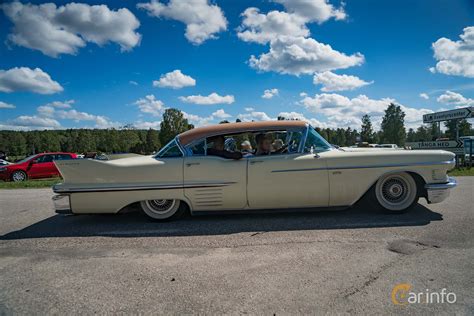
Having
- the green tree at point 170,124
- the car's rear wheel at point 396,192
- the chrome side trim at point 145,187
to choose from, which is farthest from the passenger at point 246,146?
the green tree at point 170,124

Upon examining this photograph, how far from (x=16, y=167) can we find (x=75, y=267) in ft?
44.9

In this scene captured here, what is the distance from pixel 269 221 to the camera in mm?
4371

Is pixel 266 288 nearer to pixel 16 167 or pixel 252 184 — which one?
pixel 252 184

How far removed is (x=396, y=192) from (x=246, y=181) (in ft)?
8.07

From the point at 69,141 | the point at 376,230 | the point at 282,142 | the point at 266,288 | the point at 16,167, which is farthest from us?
the point at 69,141

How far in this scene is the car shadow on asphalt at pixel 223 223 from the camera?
13.3 feet

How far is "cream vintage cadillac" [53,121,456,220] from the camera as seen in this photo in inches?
173

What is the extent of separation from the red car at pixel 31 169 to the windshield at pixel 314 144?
12.1 m

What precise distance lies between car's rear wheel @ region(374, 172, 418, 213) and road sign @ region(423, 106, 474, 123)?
47.6 feet

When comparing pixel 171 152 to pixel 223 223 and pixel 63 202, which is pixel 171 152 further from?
pixel 63 202

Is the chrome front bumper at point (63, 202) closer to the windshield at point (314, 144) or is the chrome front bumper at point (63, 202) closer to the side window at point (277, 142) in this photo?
the side window at point (277, 142)

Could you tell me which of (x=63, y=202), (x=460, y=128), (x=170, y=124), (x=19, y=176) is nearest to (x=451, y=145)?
(x=63, y=202)

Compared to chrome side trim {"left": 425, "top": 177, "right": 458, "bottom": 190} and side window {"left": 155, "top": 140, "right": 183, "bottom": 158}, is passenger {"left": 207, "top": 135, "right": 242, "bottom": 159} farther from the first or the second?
chrome side trim {"left": 425, "top": 177, "right": 458, "bottom": 190}

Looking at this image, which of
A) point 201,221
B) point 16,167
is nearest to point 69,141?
point 16,167
